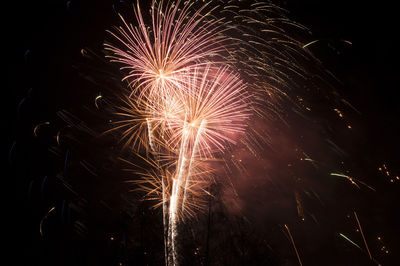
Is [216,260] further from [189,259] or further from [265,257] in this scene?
[265,257]

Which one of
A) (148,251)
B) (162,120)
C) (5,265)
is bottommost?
(5,265)

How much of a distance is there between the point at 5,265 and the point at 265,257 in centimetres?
1855

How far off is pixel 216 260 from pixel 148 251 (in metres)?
5.90

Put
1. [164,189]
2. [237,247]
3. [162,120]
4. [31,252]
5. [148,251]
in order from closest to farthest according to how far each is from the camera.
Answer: [162,120], [164,189], [31,252], [148,251], [237,247]

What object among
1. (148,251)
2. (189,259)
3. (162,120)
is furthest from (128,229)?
(162,120)

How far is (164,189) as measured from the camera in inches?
457

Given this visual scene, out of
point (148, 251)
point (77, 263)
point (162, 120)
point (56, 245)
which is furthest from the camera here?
point (148, 251)

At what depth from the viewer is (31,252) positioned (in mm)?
14445

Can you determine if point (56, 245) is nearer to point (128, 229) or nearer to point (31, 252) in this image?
point (31, 252)

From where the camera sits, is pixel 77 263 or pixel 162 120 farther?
pixel 77 263

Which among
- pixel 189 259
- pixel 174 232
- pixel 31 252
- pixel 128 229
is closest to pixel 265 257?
pixel 189 259

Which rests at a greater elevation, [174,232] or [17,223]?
[17,223]

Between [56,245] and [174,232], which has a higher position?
[56,245]

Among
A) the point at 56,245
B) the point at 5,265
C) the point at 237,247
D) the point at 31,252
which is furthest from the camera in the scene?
the point at 237,247
